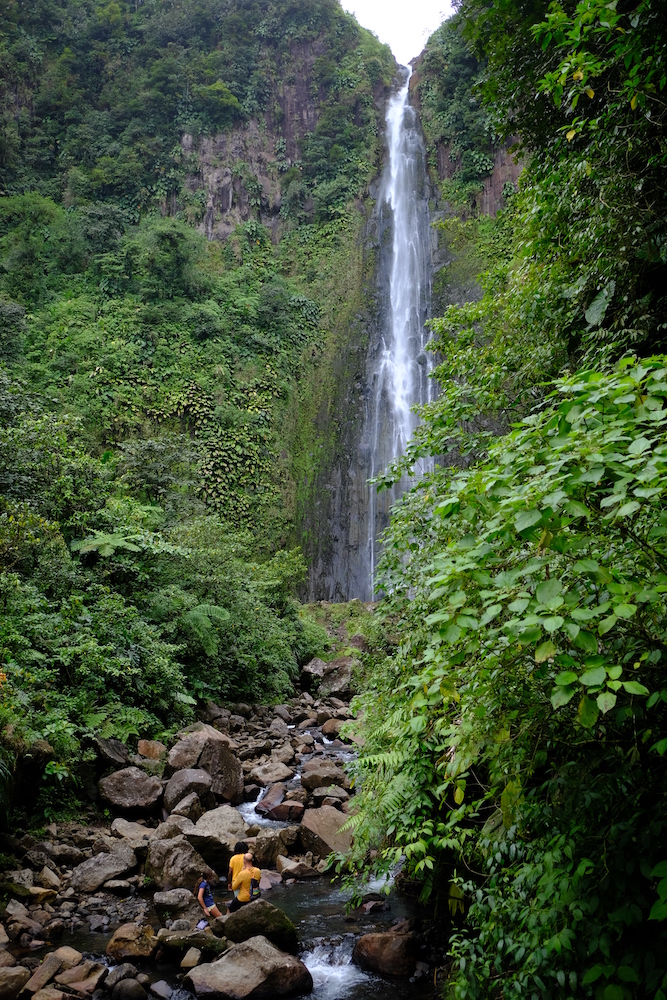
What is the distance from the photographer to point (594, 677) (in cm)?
184

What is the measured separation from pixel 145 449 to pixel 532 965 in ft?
41.1

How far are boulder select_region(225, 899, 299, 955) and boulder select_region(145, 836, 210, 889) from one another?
102cm

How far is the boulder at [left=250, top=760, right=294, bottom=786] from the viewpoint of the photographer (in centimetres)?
859

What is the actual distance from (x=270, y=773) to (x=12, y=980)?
475 centimetres

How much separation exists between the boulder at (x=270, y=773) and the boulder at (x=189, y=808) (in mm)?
1429

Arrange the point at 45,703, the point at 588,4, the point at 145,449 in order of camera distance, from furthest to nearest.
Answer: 1. the point at 145,449
2. the point at 45,703
3. the point at 588,4

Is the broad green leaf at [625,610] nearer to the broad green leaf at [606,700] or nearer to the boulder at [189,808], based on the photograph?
the broad green leaf at [606,700]

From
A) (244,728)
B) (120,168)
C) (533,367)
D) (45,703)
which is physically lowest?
(244,728)

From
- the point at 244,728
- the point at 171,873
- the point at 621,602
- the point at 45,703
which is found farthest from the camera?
the point at 244,728

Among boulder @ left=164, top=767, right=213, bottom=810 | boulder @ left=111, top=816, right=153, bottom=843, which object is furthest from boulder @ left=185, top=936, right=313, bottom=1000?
boulder @ left=164, top=767, right=213, bottom=810

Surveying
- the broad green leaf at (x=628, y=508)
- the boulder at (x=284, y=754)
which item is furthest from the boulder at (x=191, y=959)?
the broad green leaf at (x=628, y=508)

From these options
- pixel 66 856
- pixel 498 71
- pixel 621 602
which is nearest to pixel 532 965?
pixel 621 602

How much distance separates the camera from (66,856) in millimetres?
6117

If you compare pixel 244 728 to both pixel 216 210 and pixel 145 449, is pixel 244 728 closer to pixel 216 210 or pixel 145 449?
pixel 145 449
